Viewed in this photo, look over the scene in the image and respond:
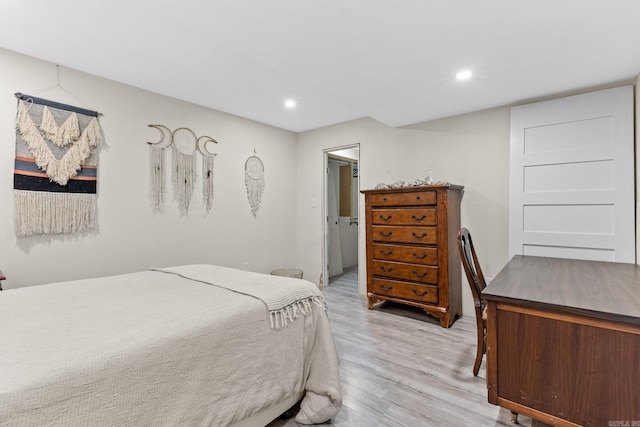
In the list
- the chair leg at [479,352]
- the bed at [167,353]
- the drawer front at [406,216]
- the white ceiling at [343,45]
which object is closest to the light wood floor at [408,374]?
the chair leg at [479,352]

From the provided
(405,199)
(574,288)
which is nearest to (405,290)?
(405,199)

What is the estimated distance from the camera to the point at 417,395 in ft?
6.05

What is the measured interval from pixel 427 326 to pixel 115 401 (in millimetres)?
2705

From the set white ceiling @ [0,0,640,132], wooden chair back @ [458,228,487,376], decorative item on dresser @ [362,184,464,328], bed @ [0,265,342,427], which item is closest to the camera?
bed @ [0,265,342,427]

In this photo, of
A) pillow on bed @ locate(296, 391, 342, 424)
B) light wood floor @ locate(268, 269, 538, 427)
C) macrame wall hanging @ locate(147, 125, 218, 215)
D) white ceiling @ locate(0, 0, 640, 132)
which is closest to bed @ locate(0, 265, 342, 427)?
pillow on bed @ locate(296, 391, 342, 424)

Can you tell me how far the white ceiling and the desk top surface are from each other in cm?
153

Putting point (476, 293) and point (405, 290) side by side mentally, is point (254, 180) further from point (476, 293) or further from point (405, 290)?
point (476, 293)

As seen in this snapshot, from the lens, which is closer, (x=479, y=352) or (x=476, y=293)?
(x=476, y=293)

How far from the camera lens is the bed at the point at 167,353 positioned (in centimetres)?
91

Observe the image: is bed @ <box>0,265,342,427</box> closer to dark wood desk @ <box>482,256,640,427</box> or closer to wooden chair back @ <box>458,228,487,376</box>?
dark wood desk @ <box>482,256,640,427</box>

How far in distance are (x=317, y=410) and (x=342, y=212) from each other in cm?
429

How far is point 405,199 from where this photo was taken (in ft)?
10.4

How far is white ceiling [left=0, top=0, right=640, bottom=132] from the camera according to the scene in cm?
170

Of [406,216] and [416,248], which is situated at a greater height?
[406,216]
